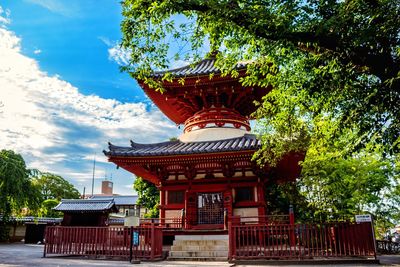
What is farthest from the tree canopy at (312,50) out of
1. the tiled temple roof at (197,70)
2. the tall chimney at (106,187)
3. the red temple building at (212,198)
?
the tall chimney at (106,187)

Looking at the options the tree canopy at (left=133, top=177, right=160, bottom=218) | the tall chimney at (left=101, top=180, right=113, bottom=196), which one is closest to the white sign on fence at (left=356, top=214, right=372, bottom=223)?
the tree canopy at (left=133, top=177, right=160, bottom=218)

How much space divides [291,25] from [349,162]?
13847 mm

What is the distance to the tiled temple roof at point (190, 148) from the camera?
1249cm

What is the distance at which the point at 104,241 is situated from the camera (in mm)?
12312

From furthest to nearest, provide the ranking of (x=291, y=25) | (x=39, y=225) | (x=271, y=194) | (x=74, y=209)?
(x=39, y=225) → (x=74, y=209) → (x=271, y=194) → (x=291, y=25)

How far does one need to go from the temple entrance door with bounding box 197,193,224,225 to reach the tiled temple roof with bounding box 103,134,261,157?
2.36 m

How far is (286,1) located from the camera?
661cm

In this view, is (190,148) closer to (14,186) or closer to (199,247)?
(199,247)

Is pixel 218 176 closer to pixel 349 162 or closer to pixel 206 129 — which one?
pixel 206 129

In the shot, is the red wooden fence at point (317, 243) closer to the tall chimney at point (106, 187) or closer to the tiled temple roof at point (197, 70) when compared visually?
the tiled temple roof at point (197, 70)

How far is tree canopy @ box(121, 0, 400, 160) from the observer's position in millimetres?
5922

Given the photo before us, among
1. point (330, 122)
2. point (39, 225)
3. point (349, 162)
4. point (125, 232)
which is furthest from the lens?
point (39, 225)

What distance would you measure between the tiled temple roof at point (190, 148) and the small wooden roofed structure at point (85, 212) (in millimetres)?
17823

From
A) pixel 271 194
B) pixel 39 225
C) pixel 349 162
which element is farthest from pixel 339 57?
pixel 39 225
